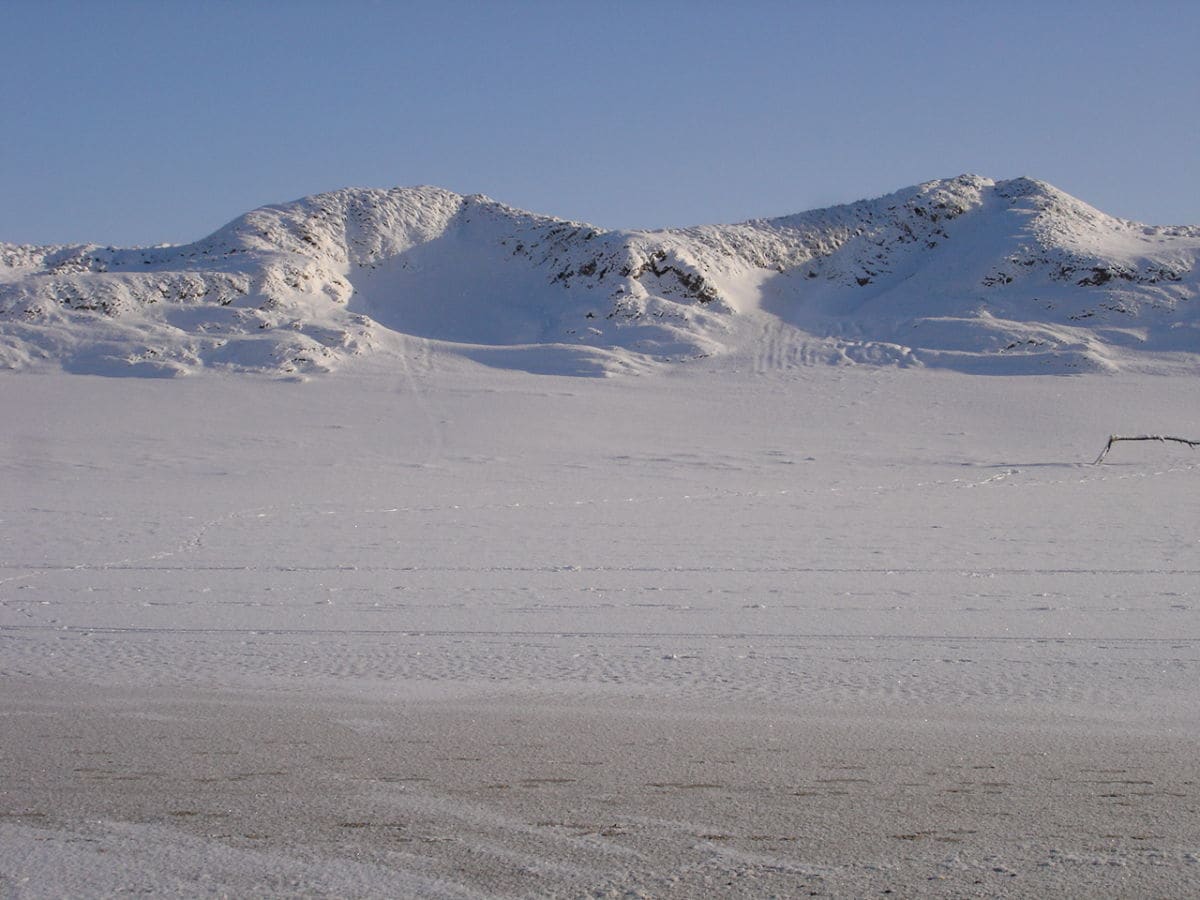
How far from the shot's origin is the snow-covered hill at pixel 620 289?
3841 cm

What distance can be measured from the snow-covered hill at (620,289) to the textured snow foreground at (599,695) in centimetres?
2329

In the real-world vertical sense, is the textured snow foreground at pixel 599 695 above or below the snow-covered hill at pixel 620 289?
below

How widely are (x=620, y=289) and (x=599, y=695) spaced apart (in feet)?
127

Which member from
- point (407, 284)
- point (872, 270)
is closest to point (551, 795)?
point (407, 284)

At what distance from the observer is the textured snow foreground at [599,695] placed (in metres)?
3.91

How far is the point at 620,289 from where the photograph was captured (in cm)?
4384

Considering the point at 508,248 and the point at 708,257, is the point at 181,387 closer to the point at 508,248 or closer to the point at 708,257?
the point at 508,248

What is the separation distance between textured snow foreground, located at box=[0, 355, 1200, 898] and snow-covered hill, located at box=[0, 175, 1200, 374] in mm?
23289

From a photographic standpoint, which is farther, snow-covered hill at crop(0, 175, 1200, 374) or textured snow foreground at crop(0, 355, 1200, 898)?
snow-covered hill at crop(0, 175, 1200, 374)

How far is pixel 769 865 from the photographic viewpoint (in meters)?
3.82

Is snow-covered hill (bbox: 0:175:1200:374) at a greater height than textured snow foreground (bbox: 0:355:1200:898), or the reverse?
snow-covered hill (bbox: 0:175:1200:374)

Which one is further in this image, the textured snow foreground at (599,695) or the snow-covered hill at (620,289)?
the snow-covered hill at (620,289)

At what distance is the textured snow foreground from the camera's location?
3.91m

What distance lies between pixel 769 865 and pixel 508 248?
47001mm
